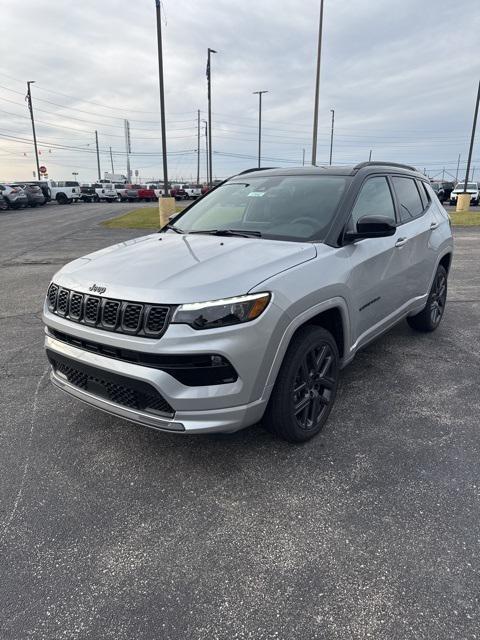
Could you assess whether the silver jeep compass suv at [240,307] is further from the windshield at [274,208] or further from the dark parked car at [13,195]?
the dark parked car at [13,195]

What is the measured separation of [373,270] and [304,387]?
1.21m

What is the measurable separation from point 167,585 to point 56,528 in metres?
0.73

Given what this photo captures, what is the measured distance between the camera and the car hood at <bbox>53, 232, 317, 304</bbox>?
251 centimetres

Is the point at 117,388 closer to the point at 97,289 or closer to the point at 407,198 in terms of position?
the point at 97,289

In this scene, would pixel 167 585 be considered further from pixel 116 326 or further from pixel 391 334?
pixel 391 334

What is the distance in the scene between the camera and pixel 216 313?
2.45m

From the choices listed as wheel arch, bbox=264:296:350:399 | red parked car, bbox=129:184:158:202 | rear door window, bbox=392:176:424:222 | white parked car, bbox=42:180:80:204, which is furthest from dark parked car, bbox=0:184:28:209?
wheel arch, bbox=264:296:350:399

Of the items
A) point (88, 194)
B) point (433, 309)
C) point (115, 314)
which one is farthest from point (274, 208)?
point (88, 194)

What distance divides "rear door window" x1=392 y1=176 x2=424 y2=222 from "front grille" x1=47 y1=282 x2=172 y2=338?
9.31 ft

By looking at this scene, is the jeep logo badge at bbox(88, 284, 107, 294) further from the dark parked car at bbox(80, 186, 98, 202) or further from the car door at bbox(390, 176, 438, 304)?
the dark parked car at bbox(80, 186, 98, 202)

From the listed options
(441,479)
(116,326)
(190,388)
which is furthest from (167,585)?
(441,479)

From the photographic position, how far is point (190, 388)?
2.48m

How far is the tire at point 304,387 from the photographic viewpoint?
280 centimetres

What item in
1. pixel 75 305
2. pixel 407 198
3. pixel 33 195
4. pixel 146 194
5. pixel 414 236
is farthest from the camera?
pixel 146 194
